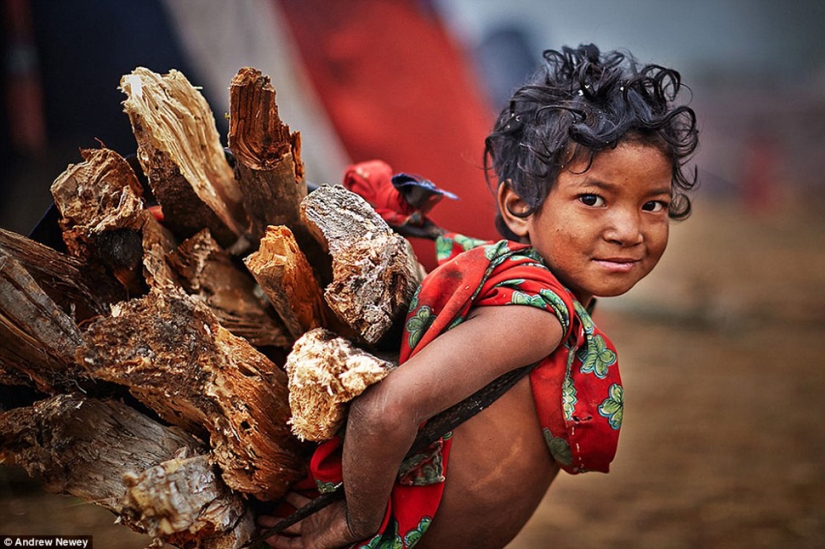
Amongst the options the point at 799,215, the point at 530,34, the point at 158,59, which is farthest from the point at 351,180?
the point at 799,215

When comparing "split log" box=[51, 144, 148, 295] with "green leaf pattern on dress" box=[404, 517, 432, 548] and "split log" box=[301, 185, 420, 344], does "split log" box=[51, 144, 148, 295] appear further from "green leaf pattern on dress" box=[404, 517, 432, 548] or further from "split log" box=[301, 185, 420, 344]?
"green leaf pattern on dress" box=[404, 517, 432, 548]

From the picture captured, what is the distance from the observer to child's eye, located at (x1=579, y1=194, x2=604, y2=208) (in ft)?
4.53

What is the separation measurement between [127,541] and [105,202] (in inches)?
68.7

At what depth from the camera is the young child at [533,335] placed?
1.23 metres

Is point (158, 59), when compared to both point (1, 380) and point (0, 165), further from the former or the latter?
point (1, 380)

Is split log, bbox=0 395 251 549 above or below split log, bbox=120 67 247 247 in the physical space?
below

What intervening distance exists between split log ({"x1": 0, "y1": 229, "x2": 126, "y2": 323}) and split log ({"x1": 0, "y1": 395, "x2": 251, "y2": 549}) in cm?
19

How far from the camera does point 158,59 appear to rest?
150 inches

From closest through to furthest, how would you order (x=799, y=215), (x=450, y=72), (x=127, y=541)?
(x=127, y=541)
(x=450, y=72)
(x=799, y=215)

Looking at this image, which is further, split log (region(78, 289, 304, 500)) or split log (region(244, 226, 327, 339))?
split log (region(244, 226, 327, 339))

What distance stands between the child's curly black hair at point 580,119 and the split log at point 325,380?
53 cm

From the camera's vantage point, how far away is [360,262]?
123 cm
